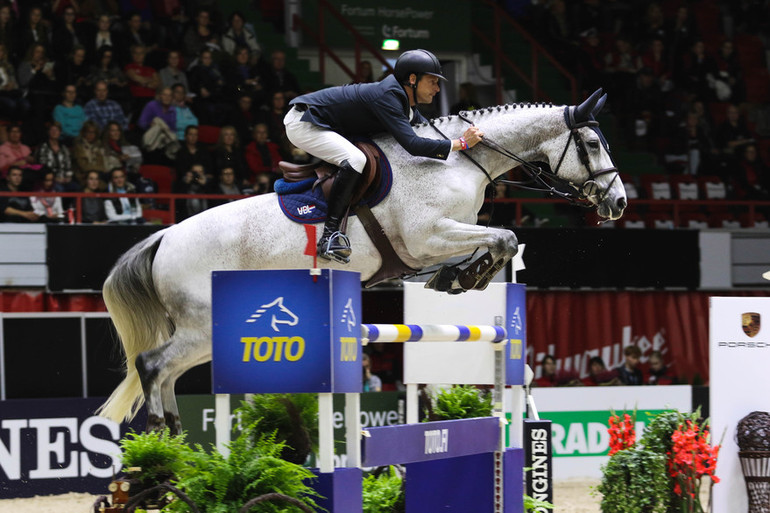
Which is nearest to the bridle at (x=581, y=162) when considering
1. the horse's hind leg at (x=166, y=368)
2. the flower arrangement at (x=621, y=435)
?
the flower arrangement at (x=621, y=435)

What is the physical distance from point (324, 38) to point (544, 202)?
377cm

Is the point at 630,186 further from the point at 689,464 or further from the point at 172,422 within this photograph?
the point at 172,422

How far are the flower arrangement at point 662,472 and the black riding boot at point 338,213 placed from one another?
1.99m

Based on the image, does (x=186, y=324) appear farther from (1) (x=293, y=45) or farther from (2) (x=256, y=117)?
(1) (x=293, y=45)

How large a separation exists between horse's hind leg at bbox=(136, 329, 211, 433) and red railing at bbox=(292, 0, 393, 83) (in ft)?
23.4

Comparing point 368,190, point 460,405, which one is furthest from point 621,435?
point 368,190

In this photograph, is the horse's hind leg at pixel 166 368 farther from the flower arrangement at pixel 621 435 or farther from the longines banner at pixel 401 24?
the longines banner at pixel 401 24

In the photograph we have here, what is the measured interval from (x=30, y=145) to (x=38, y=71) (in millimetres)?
808

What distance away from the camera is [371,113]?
558cm

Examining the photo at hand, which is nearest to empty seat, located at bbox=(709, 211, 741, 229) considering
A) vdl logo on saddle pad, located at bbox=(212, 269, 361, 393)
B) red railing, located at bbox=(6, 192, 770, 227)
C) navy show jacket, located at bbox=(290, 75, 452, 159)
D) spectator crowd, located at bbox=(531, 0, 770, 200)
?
red railing, located at bbox=(6, 192, 770, 227)

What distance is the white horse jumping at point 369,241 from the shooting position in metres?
5.49

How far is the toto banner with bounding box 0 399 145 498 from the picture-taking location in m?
8.57

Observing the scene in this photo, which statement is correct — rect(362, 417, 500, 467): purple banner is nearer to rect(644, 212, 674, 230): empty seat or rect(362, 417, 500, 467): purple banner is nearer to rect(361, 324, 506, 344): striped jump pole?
rect(361, 324, 506, 344): striped jump pole

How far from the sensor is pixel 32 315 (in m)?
9.33
